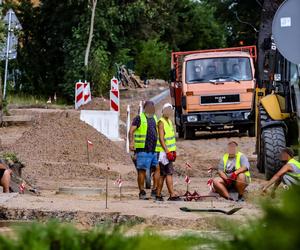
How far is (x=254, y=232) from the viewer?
3092 millimetres

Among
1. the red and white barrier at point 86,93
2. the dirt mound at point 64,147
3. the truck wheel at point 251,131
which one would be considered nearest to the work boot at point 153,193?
the dirt mound at point 64,147

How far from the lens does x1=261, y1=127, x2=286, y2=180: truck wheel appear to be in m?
16.1

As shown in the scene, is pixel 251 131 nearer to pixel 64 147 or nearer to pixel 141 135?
pixel 64 147

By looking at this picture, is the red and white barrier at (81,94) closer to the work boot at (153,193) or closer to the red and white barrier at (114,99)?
the red and white barrier at (114,99)

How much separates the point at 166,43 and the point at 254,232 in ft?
232

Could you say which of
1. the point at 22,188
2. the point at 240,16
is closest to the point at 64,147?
the point at 22,188

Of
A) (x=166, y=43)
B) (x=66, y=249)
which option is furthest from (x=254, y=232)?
(x=166, y=43)

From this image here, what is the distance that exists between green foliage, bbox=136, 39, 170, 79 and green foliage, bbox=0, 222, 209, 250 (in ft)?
204

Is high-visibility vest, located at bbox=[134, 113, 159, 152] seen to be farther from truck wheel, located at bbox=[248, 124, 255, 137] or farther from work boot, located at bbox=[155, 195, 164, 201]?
truck wheel, located at bbox=[248, 124, 255, 137]

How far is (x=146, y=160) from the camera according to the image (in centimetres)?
1445

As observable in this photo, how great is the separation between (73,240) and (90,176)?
46.9 ft

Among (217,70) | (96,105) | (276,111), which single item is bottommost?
(276,111)

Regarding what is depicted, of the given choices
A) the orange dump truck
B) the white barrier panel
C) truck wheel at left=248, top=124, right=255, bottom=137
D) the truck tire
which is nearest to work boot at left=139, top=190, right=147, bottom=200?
the truck tire

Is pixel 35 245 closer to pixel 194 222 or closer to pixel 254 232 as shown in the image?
pixel 254 232
